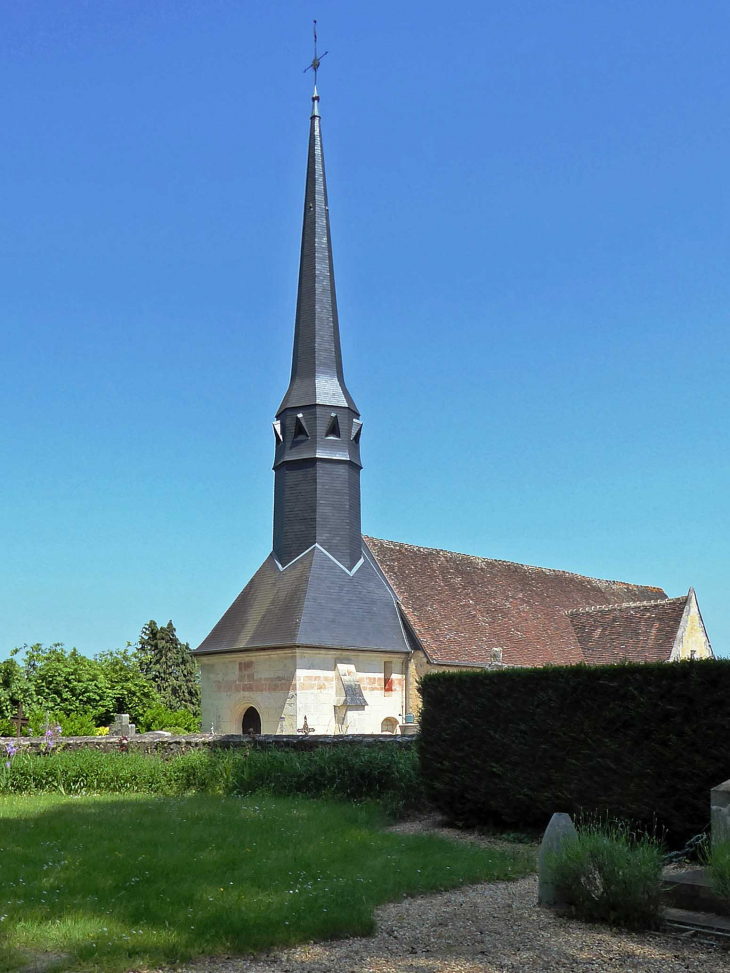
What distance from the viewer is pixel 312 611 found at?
21984 mm

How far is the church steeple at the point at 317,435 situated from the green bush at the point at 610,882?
1743 centimetres

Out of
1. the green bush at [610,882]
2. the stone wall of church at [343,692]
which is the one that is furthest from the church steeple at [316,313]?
the green bush at [610,882]

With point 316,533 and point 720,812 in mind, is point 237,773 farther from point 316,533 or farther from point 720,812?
point 316,533

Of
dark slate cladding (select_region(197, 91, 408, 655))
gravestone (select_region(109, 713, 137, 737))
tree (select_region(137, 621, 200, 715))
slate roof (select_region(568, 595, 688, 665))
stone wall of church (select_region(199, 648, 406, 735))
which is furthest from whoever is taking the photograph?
tree (select_region(137, 621, 200, 715))

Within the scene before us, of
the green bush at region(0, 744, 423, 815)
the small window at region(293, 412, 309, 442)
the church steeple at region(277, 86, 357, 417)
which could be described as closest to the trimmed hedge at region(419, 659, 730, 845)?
the green bush at region(0, 744, 423, 815)

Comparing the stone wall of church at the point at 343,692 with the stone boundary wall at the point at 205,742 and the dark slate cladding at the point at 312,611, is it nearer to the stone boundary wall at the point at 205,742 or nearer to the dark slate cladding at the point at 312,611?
the dark slate cladding at the point at 312,611

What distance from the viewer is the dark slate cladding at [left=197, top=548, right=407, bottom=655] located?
2186 centimetres

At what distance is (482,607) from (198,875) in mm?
19685

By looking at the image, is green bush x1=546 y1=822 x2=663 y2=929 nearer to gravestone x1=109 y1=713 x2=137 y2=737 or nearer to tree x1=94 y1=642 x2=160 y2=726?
gravestone x1=109 y1=713 x2=137 y2=737

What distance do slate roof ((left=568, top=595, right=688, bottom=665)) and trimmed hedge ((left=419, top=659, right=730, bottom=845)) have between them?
1227cm

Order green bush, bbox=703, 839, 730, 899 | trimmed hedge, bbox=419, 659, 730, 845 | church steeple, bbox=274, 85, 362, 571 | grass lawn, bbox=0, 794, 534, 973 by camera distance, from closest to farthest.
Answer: grass lawn, bbox=0, 794, 534, 973 → green bush, bbox=703, 839, 730, 899 → trimmed hedge, bbox=419, 659, 730, 845 → church steeple, bbox=274, 85, 362, 571

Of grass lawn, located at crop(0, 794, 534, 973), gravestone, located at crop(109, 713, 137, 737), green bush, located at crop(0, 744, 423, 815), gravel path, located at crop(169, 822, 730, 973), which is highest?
gravestone, located at crop(109, 713, 137, 737)

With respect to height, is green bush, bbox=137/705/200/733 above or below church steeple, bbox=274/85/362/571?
below

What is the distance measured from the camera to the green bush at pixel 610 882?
229 inches
